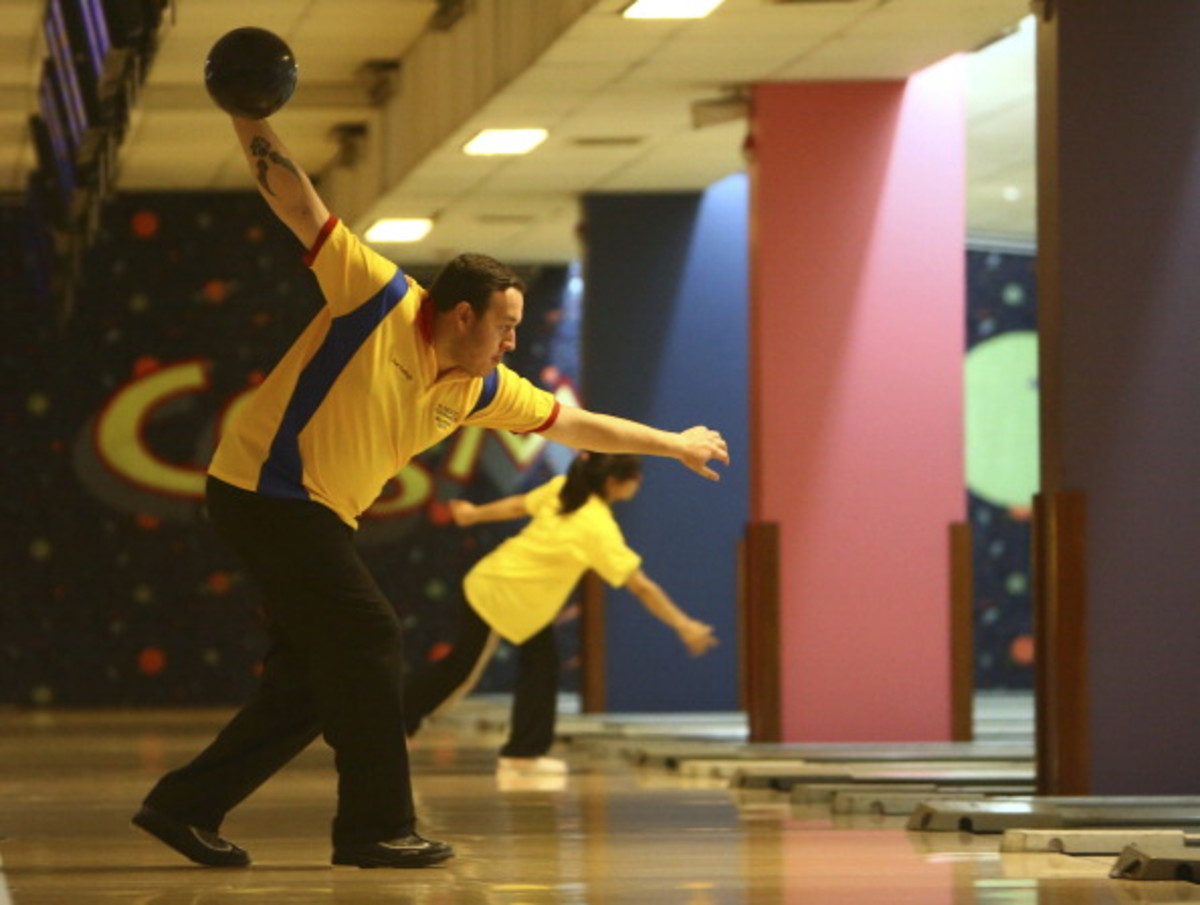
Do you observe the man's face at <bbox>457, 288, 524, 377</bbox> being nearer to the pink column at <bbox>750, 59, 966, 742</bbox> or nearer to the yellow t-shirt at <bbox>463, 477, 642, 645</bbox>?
the yellow t-shirt at <bbox>463, 477, 642, 645</bbox>

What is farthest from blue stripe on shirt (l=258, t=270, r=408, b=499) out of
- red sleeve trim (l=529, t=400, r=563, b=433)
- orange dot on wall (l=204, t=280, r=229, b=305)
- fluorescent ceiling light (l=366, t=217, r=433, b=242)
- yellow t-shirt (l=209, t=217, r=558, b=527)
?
orange dot on wall (l=204, t=280, r=229, b=305)

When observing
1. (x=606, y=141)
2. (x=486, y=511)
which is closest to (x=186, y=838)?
(x=486, y=511)

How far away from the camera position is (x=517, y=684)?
35.0ft

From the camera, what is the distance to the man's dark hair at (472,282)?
6094 mm

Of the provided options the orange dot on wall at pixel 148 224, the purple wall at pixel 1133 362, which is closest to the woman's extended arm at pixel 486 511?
the purple wall at pixel 1133 362

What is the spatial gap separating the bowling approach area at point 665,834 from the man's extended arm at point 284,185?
143 cm

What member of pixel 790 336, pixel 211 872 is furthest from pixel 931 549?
pixel 211 872

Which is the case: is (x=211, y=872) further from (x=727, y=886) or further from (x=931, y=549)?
(x=931, y=549)

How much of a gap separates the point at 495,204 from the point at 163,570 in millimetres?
4129

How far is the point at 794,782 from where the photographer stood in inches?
352

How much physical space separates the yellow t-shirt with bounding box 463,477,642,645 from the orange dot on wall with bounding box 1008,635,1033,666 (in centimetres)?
810

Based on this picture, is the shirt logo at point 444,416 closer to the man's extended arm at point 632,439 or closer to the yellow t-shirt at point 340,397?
the yellow t-shirt at point 340,397

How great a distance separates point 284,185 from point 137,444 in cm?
1184

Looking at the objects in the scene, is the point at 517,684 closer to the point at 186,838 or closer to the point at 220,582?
the point at 186,838
